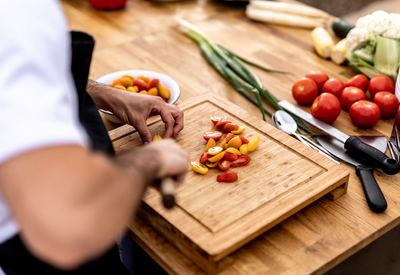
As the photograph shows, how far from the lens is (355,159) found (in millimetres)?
1249

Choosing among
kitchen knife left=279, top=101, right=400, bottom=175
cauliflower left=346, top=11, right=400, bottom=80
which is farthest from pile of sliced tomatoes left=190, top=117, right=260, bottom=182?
cauliflower left=346, top=11, right=400, bottom=80

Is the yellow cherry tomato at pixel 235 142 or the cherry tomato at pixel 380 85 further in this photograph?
the cherry tomato at pixel 380 85

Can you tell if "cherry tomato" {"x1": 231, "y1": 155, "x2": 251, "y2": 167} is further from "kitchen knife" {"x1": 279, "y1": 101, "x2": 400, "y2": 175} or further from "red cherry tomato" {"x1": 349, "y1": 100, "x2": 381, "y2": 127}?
"red cherry tomato" {"x1": 349, "y1": 100, "x2": 381, "y2": 127}

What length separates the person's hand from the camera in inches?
27.3

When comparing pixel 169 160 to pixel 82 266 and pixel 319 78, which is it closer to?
pixel 82 266

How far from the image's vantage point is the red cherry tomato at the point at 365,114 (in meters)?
1.40

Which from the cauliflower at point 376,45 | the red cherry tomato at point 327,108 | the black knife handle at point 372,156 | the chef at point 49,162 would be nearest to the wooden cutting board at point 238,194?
the black knife handle at point 372,156

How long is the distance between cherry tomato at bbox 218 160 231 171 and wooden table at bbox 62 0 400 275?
0.20 meters

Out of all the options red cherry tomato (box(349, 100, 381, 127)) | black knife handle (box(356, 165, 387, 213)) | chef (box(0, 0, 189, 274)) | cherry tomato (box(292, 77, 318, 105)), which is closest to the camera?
chef (box(0, 0, 189, 274))

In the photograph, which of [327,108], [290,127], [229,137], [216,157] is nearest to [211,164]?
[216,157]

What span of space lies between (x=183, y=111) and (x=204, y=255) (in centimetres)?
58

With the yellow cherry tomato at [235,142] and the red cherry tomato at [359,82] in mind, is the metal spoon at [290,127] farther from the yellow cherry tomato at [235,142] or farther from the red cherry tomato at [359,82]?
the red cherry tomato at [359,82]

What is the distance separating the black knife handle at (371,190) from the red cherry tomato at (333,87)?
0.41 metres

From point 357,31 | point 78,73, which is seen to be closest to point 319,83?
point 357,31
